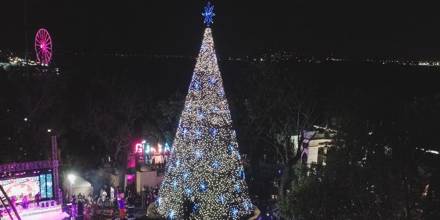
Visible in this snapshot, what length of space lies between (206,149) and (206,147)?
67mm

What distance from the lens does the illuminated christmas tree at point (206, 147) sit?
536 inches

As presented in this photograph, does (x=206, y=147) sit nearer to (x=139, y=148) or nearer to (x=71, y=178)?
(x=71, y=178)

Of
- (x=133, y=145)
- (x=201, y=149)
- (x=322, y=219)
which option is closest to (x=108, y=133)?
(x=133, y=145)

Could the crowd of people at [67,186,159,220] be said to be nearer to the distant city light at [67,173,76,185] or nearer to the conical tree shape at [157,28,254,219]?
the distant city light at [67,173,76,185]

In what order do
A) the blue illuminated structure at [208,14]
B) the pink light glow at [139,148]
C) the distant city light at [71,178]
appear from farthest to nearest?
the pink light glow at [139,148], the distant city light at [71,178], the blue illuminated structure at [208,14]

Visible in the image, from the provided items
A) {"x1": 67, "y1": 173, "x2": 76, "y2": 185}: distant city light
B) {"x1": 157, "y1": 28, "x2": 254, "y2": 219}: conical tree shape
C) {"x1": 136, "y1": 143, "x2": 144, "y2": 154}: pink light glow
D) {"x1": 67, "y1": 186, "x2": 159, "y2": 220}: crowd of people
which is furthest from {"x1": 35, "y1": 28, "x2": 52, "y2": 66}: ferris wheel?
{"x1": 136, "y1": 143, "x2": 144, "y2": 154}: pink light glow

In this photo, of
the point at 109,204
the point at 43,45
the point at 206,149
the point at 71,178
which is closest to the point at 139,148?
the point at 71,178

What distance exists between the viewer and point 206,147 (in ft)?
44.8

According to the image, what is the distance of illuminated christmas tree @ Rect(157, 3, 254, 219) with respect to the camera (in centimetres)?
1362

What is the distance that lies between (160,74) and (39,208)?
21.6 metres

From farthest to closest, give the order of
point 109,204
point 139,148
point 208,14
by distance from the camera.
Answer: point 139,148 < point 109,204 < point 208,14

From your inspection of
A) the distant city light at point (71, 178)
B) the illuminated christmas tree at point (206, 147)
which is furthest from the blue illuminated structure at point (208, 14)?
the distant city light at point (71, 178)

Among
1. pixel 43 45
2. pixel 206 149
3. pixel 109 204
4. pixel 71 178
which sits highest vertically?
pixel 43 45

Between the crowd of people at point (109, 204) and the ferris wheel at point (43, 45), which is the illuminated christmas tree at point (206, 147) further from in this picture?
the ferris wheel at point (43, 45)
